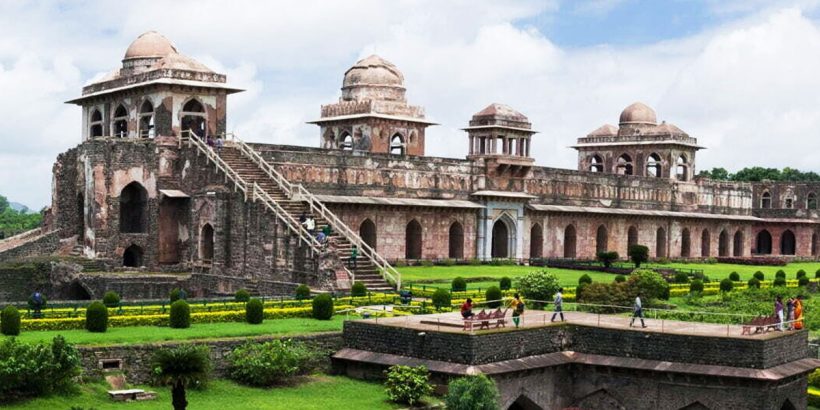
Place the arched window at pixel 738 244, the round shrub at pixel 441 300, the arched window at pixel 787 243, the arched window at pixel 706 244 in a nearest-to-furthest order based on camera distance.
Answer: the round shrub at pixel 441 300, the arched window at pixel 706 244, the arched window at pixel 738 244, the arched window at pixel 787 243

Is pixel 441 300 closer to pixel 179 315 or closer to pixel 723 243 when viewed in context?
pixel 179 315

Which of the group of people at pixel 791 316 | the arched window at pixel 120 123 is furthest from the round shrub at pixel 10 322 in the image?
the arched window at pixel 120 123

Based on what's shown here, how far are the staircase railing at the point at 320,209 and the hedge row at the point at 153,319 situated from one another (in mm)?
7182

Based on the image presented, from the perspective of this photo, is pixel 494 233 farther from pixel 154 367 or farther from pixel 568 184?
pixel 154 367

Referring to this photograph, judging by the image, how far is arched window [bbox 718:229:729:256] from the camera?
79438 millimetres

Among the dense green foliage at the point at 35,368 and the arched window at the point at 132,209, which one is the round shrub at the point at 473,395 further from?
the arched window at the point at 132,209

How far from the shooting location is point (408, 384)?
28.0m

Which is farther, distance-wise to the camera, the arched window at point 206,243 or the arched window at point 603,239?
the arched window at point 603,239

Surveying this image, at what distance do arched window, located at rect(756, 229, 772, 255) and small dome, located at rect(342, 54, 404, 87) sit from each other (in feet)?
115

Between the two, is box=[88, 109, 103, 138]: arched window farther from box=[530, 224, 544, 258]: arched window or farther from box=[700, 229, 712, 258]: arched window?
box=[700, 229, 712, 258]: arched window

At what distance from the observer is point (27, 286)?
46594mm

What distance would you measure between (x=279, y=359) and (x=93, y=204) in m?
23.3

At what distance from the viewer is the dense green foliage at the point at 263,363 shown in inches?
1120

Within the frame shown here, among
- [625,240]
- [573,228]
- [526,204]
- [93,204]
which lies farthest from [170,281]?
[625,240]
